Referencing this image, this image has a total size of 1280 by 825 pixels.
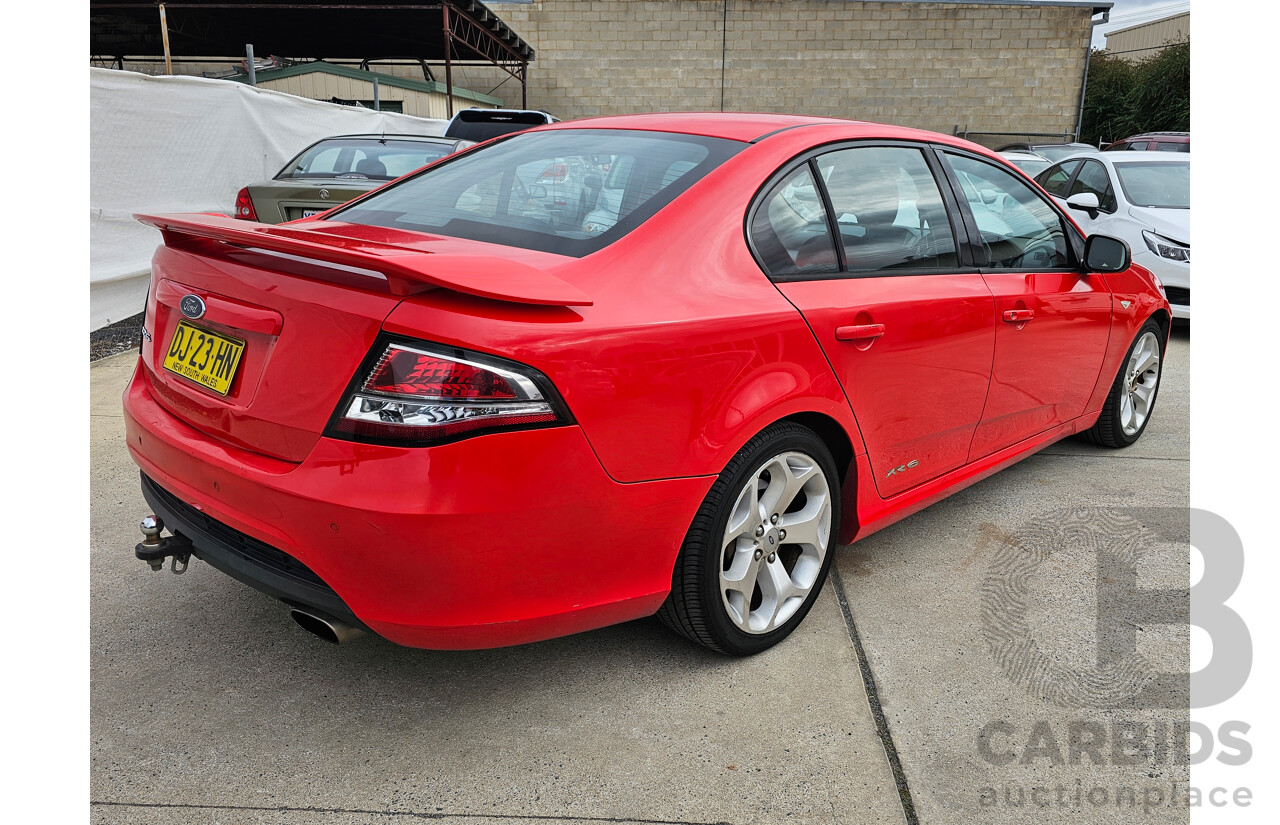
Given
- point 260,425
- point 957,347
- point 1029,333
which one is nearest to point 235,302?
point 260,425

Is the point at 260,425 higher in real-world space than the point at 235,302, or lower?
lower

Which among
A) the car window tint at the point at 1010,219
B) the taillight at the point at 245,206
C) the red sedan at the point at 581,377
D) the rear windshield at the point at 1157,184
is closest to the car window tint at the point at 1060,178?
the rear windshield at the point at 1157,184

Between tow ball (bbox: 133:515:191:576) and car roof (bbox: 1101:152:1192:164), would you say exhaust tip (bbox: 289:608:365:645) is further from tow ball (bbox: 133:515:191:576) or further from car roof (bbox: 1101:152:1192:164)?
car roof (bbox: 1101:152:1192:164)

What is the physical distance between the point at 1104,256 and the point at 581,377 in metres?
2.63

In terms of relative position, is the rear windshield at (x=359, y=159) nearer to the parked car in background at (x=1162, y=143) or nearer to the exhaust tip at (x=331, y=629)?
the exhaust tip at (x=331, y=629)

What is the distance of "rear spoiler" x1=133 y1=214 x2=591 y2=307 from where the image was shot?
1.73 metres

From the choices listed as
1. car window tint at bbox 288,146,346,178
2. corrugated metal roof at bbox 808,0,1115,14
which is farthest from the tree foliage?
car window tint at bbox 288,146,346,178

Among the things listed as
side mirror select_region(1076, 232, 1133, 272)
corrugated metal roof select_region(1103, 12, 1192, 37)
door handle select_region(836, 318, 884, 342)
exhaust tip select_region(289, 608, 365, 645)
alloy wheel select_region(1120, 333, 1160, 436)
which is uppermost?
corrugated metal roof select_region(1103, 12, 1192, 37)

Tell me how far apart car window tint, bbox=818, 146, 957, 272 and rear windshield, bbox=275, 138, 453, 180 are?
5545 millimetres

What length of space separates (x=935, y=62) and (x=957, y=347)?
98.8 feet

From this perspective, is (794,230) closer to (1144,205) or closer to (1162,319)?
(1162,319)

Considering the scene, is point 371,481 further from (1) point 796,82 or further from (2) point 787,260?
(1) point 796,82

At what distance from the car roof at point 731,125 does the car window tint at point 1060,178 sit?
691 centimetres

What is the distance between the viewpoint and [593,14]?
94.9 feet
